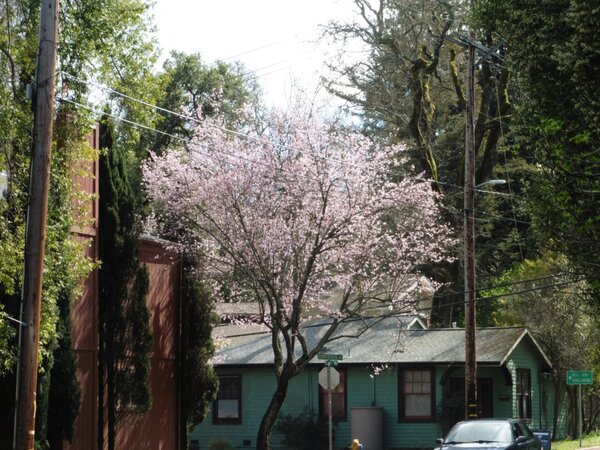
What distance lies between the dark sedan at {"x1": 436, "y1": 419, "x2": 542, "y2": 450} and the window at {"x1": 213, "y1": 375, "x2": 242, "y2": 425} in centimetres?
1713

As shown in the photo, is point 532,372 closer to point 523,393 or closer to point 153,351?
point 523,393

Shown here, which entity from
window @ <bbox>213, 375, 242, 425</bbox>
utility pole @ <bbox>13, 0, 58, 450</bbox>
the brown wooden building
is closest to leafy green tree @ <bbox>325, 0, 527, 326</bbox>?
window @ <bbox>213, 375, 242, 425</bbox>

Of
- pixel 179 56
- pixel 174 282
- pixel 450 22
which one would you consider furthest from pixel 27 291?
pixel 179 56

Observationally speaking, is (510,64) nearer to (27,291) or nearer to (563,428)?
(27,291)

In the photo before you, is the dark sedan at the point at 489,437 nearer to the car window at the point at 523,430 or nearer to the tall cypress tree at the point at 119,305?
the car window at the point at 523,430

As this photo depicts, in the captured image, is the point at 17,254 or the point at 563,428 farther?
the point at 563,428

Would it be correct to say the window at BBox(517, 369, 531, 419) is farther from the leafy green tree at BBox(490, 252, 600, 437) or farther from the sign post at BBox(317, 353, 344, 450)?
the sign post at BBox(317, 353, 344, 450)

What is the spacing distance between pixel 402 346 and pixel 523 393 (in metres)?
5.15

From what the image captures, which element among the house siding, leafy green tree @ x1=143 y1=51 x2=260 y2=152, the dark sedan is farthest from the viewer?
leafy green tree @ x1=143 y1=51 x2=260 y2=152

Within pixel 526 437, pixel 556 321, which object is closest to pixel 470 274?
pixel 526 437

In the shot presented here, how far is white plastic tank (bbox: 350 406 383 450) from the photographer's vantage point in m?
37.7

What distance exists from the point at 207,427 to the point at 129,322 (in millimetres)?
15531

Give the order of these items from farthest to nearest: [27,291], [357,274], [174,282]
→ 1. [357,274]
2. [174,282]
3. [27,291]

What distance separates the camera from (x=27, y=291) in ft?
55.2
